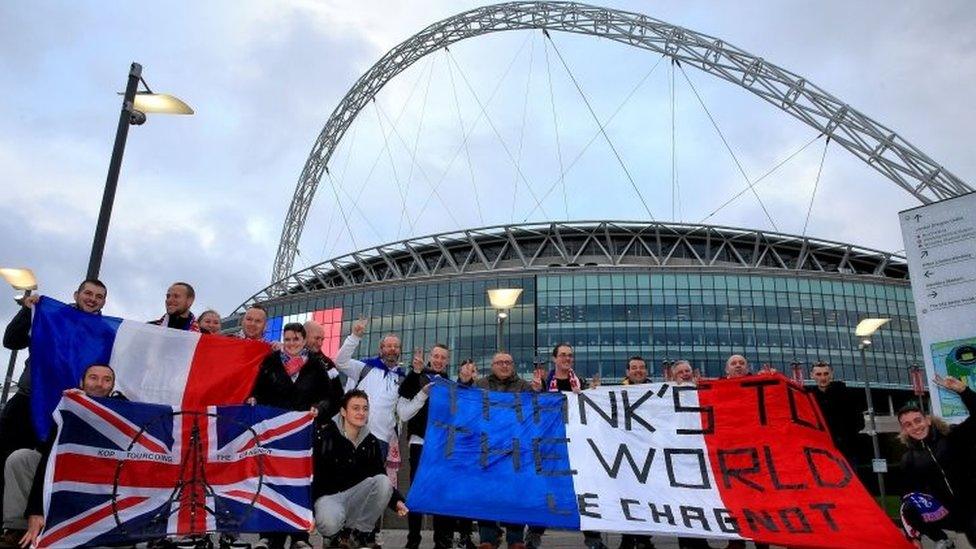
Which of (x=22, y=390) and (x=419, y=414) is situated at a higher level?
(x=22, y=390)

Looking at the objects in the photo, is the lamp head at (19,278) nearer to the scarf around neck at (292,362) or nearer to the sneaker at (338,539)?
the scarf around neck at (292,362)

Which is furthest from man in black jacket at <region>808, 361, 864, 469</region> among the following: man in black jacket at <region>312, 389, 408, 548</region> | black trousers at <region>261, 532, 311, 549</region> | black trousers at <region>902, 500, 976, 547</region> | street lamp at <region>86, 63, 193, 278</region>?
street lamp at <region>86, 63, 193, 278</region>

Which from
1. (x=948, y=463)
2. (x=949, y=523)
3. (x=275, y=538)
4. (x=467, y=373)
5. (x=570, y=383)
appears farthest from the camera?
(x=467, y=373)

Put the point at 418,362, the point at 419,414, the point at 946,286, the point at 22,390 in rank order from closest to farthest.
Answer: the point at 22,390
the point at 418,362
the point at 419,414
the point at 946,286

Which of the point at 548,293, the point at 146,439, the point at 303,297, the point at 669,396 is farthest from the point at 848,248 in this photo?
the point at 146,439

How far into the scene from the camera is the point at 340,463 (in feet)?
23.2

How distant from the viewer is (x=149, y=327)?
7.98 metres

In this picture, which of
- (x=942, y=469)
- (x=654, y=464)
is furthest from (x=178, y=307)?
(x=942, y=469)

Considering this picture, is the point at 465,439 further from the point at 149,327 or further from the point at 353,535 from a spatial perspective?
the point at 149,327

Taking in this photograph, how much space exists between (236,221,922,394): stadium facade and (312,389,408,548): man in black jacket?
61747 millimetres

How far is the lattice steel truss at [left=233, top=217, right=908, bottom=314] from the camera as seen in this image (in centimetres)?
7838

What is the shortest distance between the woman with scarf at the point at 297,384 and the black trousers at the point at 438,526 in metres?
1.38

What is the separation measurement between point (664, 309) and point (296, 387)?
213ft

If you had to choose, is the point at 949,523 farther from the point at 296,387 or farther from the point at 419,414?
the point at 296,387
